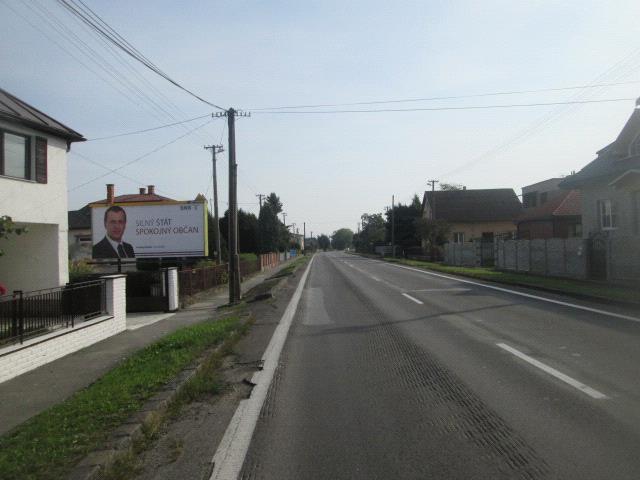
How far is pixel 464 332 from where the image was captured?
1066 centimetres

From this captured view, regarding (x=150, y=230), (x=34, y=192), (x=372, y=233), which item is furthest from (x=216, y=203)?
(x=372, y=233)

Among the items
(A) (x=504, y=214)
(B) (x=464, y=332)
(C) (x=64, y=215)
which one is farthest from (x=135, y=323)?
(A) (x=504, y=214)

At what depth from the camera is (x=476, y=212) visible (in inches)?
2753

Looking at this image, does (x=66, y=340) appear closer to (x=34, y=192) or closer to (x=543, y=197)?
(x=34, y=192)

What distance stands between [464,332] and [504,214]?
62.5 m

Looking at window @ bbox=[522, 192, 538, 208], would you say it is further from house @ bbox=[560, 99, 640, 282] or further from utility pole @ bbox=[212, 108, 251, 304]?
utility pole @ bbox=[212, 108, 251, 304]

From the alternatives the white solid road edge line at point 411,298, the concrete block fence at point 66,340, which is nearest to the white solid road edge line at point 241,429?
the concrete block fence at point 66,340

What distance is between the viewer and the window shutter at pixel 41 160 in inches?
659

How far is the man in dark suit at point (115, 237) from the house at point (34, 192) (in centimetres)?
1189

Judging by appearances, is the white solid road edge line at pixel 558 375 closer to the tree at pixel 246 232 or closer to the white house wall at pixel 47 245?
the white house wall at pixel 47 245

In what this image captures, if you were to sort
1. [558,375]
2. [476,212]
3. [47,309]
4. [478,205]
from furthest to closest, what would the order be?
[478,205] < [476,212] < [47,309] < [558,375]

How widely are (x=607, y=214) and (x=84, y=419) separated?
2703cm

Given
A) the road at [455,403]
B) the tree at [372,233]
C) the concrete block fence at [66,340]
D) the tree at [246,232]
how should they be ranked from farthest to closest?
the tree at [372,233], the tree at [246,232], the concrete block fence at [66,340], the road at [455,403]

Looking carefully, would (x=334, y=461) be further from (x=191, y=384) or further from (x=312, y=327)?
(x=312, y=327)
